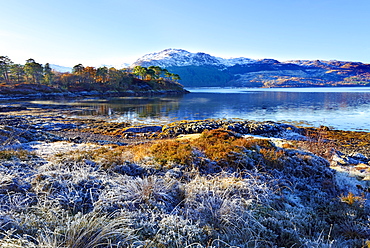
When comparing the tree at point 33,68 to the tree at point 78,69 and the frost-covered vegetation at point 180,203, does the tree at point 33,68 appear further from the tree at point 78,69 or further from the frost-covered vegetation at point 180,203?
the frost-covered vegetation at point 180,203

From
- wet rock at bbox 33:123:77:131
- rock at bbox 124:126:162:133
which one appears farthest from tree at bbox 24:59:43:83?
rock at bbox 124:126:162:133

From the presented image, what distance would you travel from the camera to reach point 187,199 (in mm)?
5082

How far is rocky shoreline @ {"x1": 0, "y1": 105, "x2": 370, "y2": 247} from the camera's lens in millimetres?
3973

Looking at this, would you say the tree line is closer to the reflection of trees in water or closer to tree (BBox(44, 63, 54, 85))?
tree (BBox(44, 63, 54, 85))

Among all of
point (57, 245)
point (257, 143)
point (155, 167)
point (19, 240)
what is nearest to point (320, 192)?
point (257, 143)

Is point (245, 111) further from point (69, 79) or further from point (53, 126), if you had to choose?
point (69, 79)

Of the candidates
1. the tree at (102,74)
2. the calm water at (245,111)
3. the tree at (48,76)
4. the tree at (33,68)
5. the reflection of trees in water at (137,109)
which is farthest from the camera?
the tree at (102,74)

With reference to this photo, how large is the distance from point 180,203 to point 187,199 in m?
0.23

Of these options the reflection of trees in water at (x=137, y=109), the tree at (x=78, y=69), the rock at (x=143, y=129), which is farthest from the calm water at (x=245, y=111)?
the tree at (x=78, y=69)

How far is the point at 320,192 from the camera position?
6473mm

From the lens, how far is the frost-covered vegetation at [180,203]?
3883 millimetres

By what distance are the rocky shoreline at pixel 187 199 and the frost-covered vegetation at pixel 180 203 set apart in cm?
3

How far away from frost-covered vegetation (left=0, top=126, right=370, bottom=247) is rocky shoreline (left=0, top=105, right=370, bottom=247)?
3 centimetres

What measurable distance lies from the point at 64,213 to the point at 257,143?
7.80 metres
